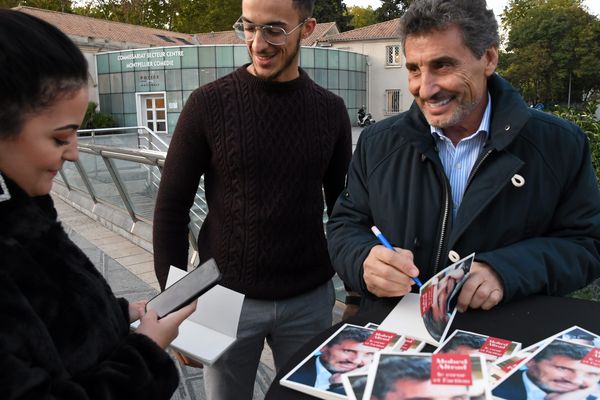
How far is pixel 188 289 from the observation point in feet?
5.15

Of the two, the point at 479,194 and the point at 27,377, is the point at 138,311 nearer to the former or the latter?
the point at 27,377

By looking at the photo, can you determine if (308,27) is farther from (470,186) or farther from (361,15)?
(361,15)

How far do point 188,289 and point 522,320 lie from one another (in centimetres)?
100

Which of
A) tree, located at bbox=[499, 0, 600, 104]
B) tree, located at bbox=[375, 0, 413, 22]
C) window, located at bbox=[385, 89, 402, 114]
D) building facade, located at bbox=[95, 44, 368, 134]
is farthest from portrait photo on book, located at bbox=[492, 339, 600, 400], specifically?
tree, located at bbox=[375, 0, 413, 22]

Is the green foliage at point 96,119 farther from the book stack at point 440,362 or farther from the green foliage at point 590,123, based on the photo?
the book stack at point 440,362

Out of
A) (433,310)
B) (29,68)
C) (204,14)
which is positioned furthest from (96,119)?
(433,310)

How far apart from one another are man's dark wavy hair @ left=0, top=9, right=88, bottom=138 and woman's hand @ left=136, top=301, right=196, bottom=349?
0.61 m

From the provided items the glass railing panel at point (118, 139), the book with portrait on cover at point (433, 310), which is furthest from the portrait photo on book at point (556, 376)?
the glass railing panel at point (118, 139)

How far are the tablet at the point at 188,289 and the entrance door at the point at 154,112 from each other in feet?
113

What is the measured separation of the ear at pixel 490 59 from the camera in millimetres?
2006

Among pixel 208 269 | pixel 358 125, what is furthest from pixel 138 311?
pixel 358 125

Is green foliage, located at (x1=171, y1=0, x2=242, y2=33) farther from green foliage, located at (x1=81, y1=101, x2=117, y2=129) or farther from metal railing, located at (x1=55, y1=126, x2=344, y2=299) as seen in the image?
metal railing, located at (x1=55, y1=126, x2=344, y2=299)

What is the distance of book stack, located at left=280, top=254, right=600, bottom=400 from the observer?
119 cm

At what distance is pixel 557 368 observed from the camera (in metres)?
1.29
